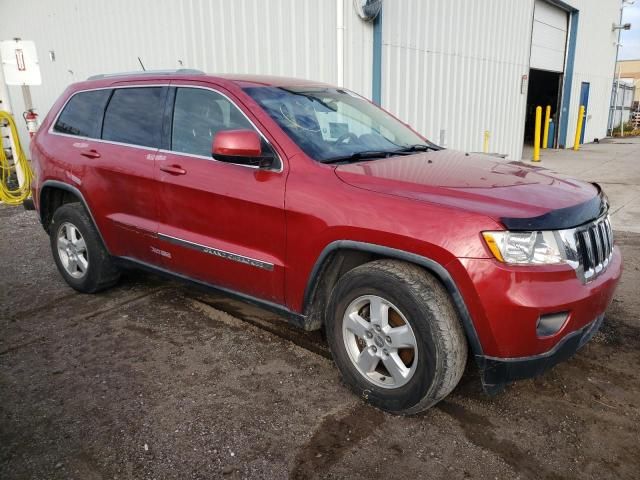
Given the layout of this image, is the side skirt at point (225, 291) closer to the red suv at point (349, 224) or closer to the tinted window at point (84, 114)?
the red suv at point (349, 224)

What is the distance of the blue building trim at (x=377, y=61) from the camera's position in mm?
7430

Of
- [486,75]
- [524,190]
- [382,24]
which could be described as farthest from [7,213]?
[486,75]

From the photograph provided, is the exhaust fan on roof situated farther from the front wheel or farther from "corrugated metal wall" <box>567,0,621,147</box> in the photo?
"corrugated metal wall" <box>567,0,621,147</box>

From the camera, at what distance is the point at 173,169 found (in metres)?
3.45

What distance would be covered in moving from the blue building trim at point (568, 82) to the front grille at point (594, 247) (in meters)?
16.7

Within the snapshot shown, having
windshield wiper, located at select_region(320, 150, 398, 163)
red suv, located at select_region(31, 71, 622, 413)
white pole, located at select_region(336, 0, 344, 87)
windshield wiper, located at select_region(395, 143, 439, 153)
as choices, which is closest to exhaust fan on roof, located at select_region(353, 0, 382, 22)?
white pole, located at select_region(336, 0, 344, 87)

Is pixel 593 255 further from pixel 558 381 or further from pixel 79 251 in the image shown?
pixel 79 251

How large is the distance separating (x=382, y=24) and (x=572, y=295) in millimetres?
6262


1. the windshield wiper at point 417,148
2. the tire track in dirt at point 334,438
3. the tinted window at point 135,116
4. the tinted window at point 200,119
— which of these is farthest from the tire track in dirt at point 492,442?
the tinted window at point 135,116

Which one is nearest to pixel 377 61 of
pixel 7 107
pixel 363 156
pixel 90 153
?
pixel 90 153

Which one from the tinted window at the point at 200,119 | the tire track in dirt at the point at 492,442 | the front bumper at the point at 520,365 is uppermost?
the tinted window at the point at 200,119

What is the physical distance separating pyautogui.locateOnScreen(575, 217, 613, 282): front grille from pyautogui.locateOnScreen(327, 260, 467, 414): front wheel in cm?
68

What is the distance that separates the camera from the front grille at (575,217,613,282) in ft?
8.11

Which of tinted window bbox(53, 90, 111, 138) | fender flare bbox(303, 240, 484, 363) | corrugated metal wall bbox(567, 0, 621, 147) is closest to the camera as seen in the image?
fender flare bbox(303, 240, 484, 363)
